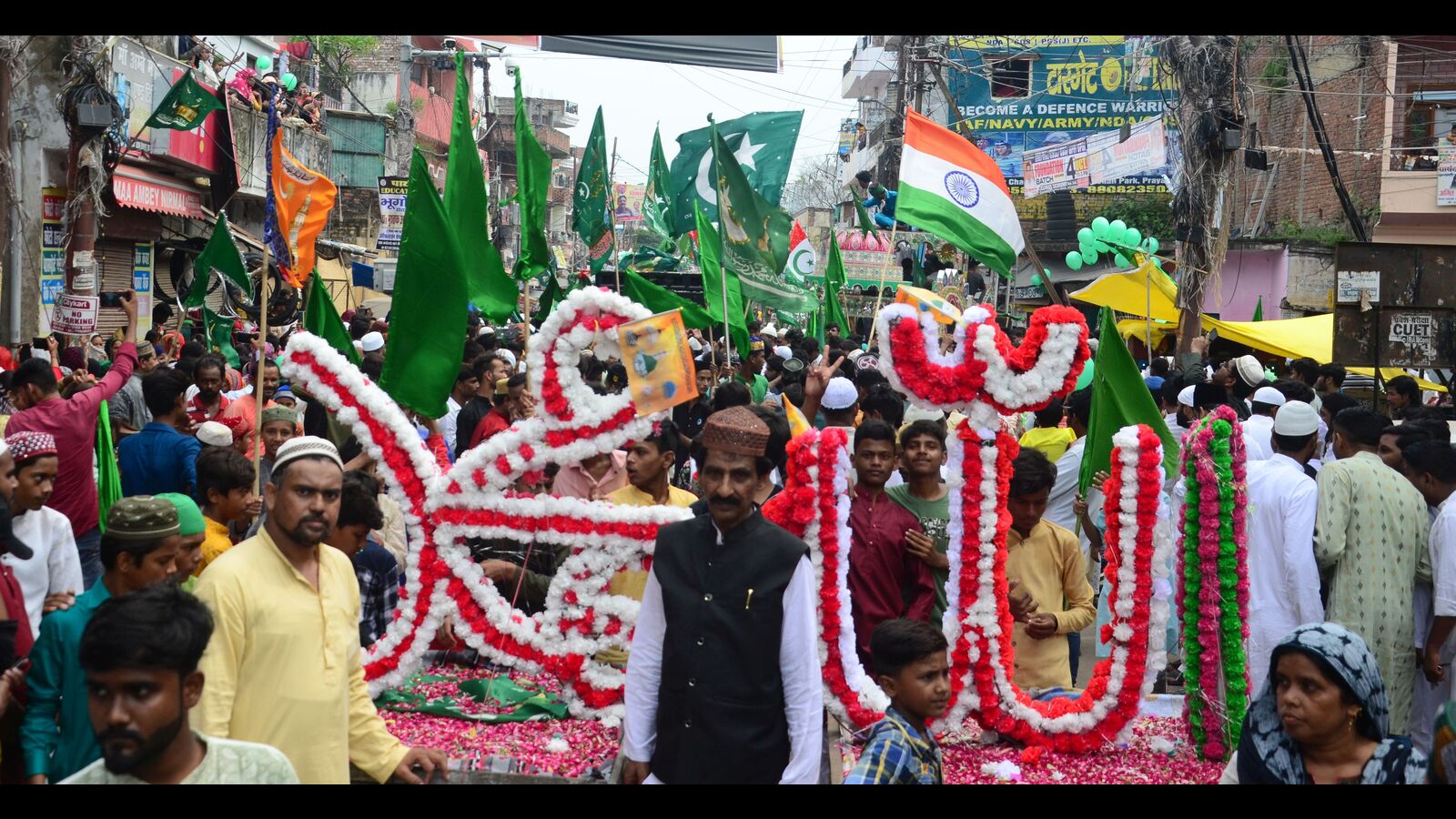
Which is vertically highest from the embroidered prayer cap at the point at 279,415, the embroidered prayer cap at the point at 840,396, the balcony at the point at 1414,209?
the balcony at the point at 1414,209

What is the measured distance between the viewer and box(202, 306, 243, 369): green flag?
1387 centimetres

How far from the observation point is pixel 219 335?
1402 cm

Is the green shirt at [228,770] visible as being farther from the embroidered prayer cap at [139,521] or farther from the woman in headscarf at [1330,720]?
the woman in headscarf at [1330,720]

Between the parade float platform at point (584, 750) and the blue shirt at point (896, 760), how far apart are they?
62.8 inches

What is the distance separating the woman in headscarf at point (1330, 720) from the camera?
11.0 ft

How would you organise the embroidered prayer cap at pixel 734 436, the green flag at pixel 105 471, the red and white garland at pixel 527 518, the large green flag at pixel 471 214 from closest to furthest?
the embroidered prayer cap at pixel 734 436 < the red and white garland at pixel 527 518 < the green flag at pixel 105 471 < the large green flag at pixel 471 214

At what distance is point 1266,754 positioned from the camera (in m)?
3.52

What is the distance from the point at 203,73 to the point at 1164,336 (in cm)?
1687

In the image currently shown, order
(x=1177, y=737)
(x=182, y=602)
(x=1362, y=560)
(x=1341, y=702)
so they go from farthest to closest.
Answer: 1. (x=1362, y=560)
2. (x=1177, y=737)
3. (x=1341, y=702)
4. (x=182, y=602)

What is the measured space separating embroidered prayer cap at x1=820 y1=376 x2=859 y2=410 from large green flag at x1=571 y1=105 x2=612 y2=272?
611 cm

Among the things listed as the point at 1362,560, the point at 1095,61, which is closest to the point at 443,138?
the point at 1095,61

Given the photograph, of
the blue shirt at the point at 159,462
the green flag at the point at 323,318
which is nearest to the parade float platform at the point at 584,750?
the blue shirt at the point at 159,462

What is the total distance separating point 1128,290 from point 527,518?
14.4 meters
